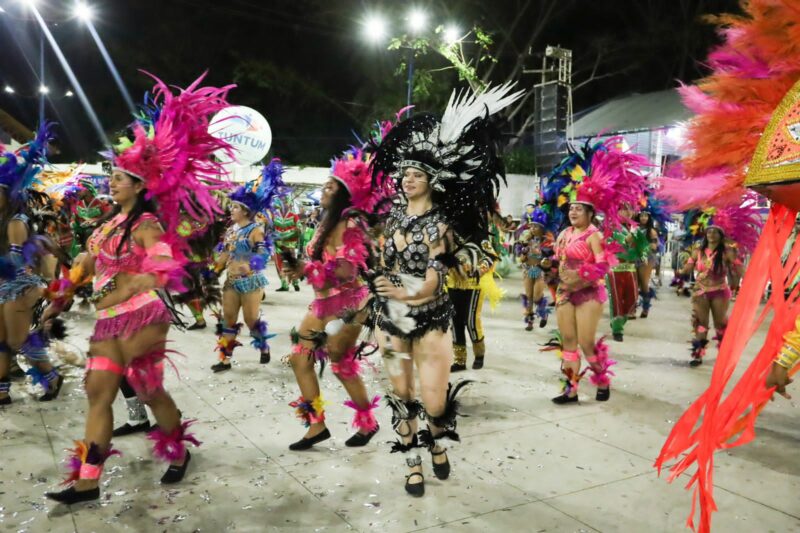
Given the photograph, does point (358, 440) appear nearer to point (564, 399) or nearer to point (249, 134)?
point (564, 399)

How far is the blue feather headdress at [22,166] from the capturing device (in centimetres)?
519

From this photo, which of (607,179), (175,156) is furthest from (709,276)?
(175,156)

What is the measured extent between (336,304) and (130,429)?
1.83m

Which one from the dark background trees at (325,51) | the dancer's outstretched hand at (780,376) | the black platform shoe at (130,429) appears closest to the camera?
the dancer's outstretched hand at (780,376)

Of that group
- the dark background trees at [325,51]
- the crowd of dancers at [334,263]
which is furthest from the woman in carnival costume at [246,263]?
the dark background trees at [325,51]

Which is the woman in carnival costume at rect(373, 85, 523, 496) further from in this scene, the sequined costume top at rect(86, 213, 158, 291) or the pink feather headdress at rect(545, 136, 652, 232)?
the pink feather headdress at rect(545, 136, 652, 232)

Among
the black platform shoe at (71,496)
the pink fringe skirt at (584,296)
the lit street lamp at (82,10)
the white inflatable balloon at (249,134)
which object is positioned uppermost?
the lit street lamp at (82,10)

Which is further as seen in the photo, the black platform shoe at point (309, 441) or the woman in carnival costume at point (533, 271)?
the woman in carnival costume at point (533, 271)

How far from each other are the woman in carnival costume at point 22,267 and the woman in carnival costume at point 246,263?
5.72 feet

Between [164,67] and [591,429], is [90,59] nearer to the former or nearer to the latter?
[164,67]

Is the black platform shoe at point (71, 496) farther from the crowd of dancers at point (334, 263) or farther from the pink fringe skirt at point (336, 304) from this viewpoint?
the pink fringe skirt at point (336, 304)

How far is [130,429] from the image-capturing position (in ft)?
16.1

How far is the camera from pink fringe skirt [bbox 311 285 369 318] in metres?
4.68

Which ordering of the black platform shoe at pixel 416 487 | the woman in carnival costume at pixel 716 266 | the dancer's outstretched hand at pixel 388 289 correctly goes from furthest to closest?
the woman in carnival costume at pixel 716 266
the black platform shoe at pixel 416 487
the dancer's outstretched hand at pixel 388 289
